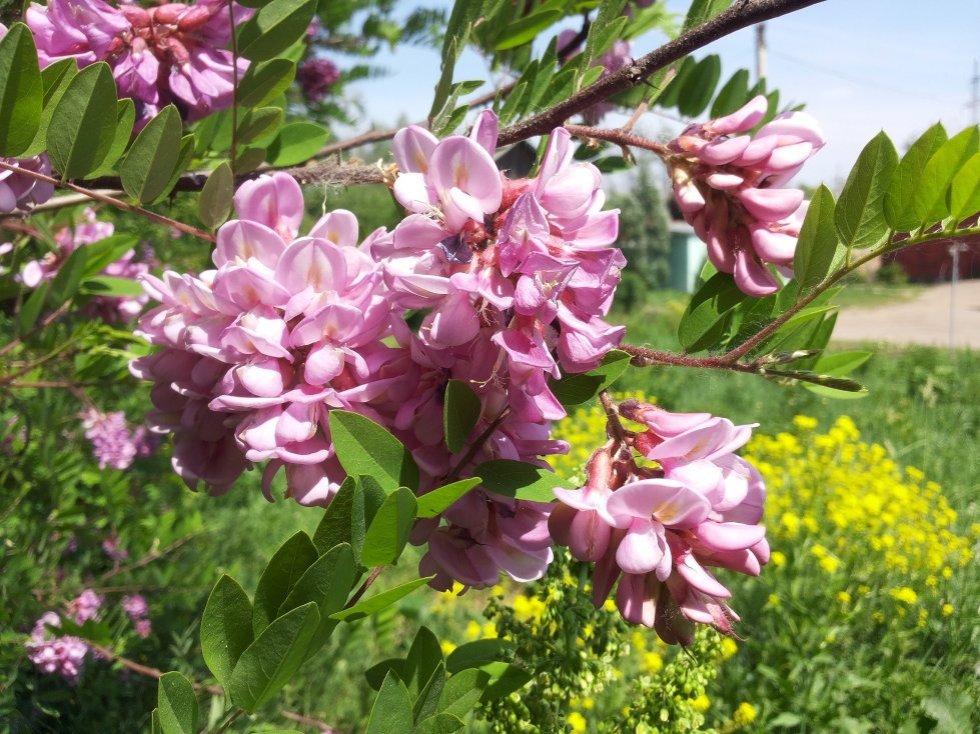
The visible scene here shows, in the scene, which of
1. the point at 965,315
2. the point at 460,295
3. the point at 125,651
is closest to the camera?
the point at 460,295

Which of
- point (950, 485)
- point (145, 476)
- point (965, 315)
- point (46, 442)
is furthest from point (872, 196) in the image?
point (965, 315)

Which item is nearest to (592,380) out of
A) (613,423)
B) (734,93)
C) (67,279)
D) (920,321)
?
(613,423)

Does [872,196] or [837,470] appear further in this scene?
[837,470]

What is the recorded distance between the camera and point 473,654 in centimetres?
91

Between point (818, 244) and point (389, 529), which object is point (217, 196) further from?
point (818, 244)

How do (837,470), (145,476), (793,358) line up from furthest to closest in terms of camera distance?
(837,470) < (145,476) < (793,358)

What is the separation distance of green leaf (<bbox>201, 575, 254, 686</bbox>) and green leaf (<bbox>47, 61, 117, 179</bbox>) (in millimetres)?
423

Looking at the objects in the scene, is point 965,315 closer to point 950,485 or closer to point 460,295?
point 950,485

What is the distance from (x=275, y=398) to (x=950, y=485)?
3689 millimetres

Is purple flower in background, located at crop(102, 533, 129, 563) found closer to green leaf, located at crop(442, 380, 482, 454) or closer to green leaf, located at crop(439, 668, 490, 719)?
green leaf, located at crop(439, 668, 490, 719)

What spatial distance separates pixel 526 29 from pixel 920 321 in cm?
1356

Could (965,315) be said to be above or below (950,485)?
below

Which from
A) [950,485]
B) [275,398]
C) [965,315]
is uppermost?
[275,398]

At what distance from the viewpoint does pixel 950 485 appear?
3453 millimetres
